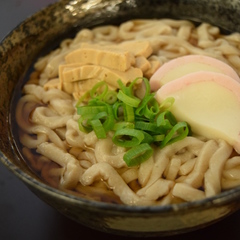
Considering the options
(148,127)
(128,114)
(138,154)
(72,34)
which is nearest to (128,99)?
(128,114)

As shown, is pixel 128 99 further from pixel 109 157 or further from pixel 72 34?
pixel 72 34

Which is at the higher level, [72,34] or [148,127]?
[72,34]

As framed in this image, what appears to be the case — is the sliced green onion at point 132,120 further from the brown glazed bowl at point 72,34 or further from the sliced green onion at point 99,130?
the brown glazed bowl at point 72,34

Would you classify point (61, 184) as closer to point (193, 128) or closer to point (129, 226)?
point (129, 226)

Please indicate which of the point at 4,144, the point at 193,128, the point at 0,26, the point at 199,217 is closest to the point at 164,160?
the point at 193,128

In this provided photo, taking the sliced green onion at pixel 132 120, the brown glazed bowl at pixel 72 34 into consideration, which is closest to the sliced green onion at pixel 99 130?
the sliced green onion at pixel 132 120

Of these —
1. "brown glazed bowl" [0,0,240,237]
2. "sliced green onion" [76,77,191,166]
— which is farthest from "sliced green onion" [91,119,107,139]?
"brown glazed bowl" [0,0,240,237]
